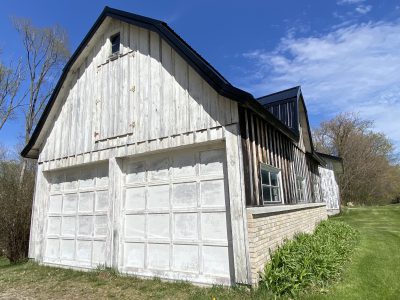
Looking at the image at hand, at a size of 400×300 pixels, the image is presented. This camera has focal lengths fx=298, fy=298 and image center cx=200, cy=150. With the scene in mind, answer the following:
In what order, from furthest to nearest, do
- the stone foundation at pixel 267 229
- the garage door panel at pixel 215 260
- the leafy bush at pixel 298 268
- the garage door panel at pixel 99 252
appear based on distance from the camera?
the garage door panel at pixel 99 252
the garage door panel at pixel 215 260
the stone foundation at pixel 267 229
the leafy bush at pixel 298 268

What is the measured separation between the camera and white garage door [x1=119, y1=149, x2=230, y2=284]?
6898mm

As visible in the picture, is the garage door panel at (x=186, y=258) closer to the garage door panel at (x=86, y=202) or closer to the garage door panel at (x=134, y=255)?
the garage door panel at (x=134, y=255)

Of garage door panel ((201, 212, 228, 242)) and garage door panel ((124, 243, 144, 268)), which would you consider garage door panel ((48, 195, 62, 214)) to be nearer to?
garage door panel ((124, 243, 144, 268))

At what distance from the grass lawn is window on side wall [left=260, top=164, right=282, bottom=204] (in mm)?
2447

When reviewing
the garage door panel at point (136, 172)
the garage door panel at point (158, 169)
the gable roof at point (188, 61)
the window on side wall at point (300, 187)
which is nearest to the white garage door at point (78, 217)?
the garage door panel at point (136, 172)

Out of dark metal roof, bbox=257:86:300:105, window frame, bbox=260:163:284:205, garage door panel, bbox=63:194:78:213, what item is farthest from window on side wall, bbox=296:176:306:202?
garage door panel, bbox=63:194:78:213

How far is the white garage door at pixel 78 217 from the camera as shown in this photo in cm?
923

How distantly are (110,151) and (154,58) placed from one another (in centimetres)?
309

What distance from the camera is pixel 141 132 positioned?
27.9 feet

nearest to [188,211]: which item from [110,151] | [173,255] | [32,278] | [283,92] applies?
[173,255]

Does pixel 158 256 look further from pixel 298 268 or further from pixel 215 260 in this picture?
pixel 298 268

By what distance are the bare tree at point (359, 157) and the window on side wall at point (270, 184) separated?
33.2 meters

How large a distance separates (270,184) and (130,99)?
482cm

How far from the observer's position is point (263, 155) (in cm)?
791
